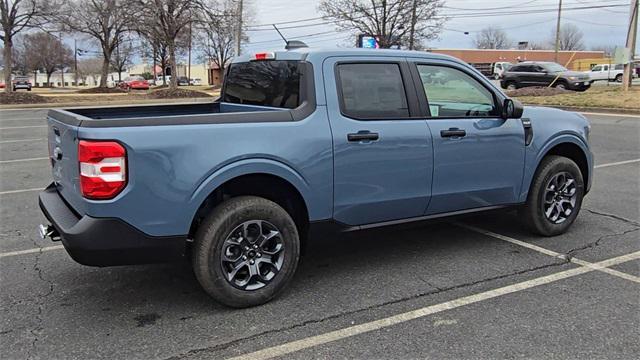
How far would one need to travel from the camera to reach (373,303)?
3830 mm

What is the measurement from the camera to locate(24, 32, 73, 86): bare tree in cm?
8031

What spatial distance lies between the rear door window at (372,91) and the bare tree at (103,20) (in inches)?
1276

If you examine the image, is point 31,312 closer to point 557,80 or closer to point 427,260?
point 427,260

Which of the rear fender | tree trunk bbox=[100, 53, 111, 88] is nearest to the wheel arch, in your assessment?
the rear fender

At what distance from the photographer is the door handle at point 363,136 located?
400 centimetres

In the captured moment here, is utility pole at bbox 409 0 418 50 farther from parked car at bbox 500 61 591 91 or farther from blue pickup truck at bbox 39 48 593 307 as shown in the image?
blue pickup truck at bbox 39 48 593 307

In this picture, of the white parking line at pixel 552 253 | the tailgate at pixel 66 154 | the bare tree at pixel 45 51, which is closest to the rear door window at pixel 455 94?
the white parking line at pixel 552 253

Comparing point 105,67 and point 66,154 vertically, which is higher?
point 105,67

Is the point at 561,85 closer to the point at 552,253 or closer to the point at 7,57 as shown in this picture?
the point at 552,253

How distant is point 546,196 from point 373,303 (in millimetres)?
2426

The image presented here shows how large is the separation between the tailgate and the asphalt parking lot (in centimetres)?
81

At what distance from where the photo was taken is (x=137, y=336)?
3361 millimetres

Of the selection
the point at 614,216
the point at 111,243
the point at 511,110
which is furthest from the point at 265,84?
the point at 614,216

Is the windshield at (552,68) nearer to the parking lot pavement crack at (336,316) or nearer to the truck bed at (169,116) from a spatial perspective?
the parking lot pavement crack at (336,316)
